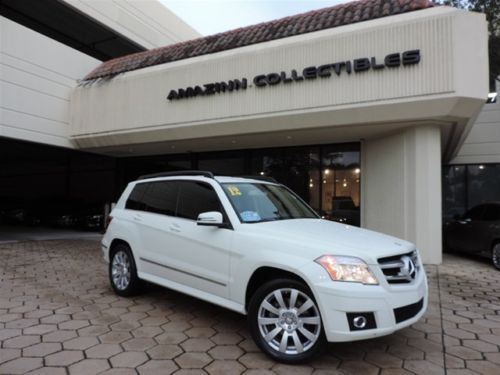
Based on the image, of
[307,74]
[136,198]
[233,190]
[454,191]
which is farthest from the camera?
[454,191]

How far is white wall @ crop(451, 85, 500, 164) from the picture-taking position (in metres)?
14.4

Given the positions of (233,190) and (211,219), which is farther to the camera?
(233,190)

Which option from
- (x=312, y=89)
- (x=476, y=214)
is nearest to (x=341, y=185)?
(x=312, y=89)

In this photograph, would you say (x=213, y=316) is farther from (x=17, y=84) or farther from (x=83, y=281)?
(x=17, y=84)

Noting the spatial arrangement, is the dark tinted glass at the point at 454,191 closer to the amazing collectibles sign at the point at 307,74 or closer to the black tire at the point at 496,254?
the black tire at the point at 496,254

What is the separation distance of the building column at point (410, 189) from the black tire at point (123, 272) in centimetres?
674

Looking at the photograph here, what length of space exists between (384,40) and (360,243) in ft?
22.1

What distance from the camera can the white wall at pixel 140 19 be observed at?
15.2m

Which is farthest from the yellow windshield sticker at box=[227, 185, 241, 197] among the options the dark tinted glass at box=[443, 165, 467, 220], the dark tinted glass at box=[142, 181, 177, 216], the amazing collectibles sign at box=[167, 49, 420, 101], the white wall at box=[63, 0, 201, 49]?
the white wall at box=[63, 0, 201, 49]

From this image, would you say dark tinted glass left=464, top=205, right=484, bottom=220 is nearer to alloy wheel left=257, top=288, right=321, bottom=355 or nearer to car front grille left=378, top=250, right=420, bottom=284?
car front grille left=378, top=250, right=420, bottom=284

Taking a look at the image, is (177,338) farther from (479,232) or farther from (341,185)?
(341,185)

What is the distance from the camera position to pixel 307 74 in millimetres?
9422

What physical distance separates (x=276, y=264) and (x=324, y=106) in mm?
6596

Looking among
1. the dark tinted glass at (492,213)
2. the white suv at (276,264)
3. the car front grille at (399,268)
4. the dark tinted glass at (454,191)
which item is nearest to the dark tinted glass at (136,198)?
the white suv at (276,264)
